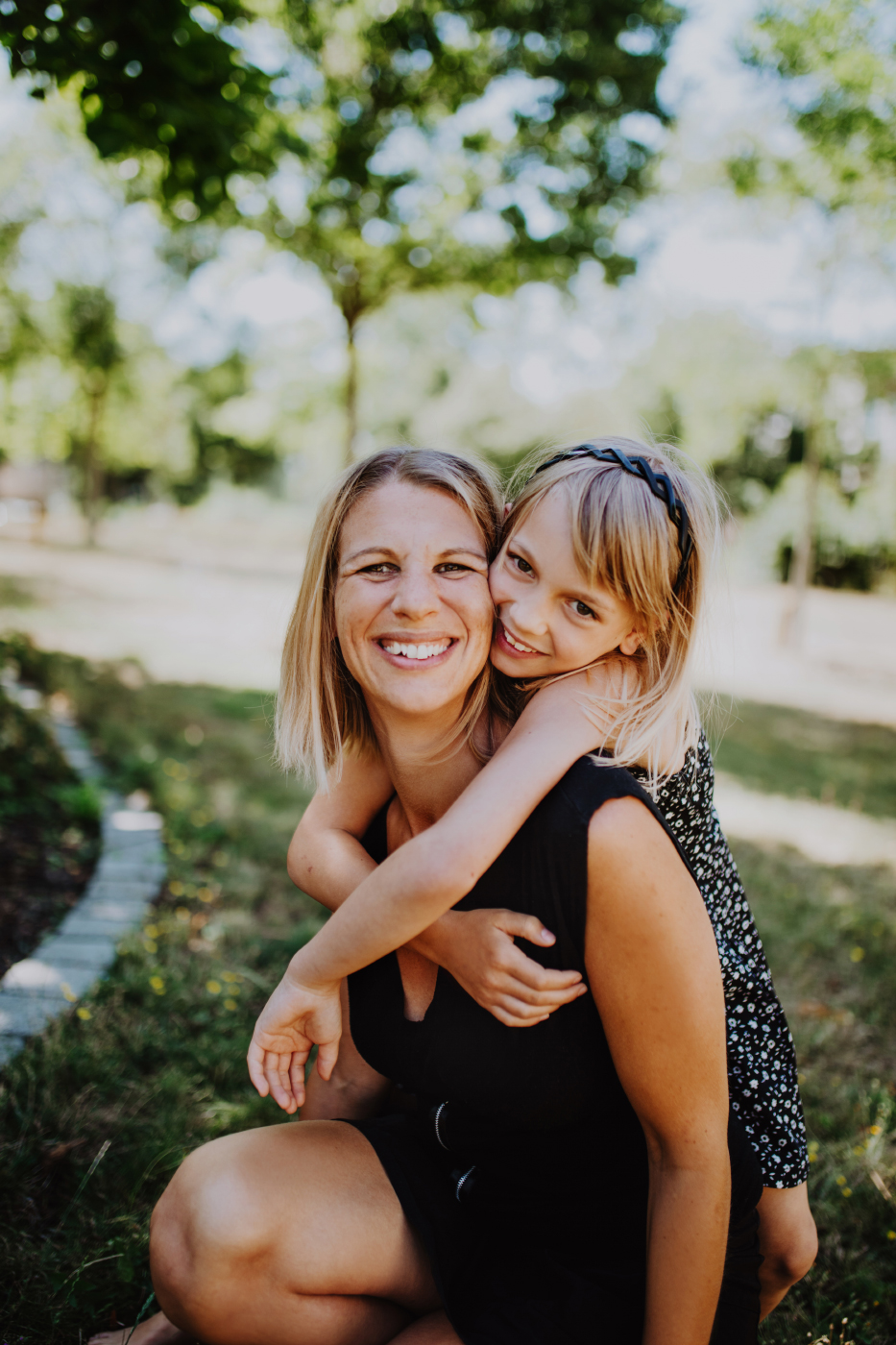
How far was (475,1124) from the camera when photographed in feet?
5.58

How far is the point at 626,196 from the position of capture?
9.90m

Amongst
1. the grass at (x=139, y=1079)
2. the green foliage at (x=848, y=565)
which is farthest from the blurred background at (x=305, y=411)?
the green foliage at (x=848, y=565)

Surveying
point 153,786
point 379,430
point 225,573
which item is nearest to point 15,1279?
point 153,786

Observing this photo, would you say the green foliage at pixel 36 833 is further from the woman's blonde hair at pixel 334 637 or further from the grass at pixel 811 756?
the grass at pixel 811 756

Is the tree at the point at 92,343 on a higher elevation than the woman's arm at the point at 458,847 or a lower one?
higher

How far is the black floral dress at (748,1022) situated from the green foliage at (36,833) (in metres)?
2.62

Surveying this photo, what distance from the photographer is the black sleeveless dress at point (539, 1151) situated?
155 cm

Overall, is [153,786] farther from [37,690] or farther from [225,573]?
[225,573]

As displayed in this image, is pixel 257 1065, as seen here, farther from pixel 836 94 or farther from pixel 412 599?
pixel 836 94

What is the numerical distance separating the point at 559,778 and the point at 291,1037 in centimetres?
88

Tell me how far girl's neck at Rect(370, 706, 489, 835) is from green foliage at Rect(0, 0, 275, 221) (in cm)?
304

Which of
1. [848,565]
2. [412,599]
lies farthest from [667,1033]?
[848,565]

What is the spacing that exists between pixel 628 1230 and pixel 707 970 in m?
0.67

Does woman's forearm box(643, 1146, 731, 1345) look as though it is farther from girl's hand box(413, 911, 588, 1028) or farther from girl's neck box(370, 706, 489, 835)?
girl's neck box(370, 706, 489, 835)
